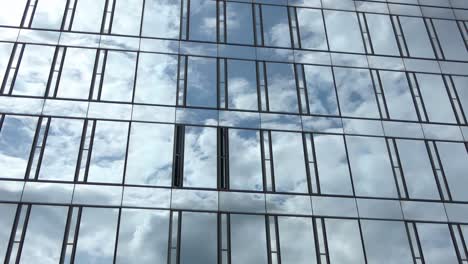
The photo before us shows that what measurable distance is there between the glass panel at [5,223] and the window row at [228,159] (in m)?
1.56

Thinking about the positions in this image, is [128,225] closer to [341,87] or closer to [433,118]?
[341,87]

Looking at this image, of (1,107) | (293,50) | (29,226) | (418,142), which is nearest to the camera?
(29,226)

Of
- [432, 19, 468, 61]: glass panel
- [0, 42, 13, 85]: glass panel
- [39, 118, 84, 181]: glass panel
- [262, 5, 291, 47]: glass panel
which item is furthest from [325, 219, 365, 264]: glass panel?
[0, 42, 13, 85]: glass panel

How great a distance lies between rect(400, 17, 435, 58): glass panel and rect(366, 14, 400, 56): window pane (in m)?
0.91

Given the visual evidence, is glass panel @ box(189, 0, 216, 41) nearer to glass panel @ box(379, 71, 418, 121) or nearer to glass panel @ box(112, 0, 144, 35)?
glass panel @ box(112, 0, 144, 35)

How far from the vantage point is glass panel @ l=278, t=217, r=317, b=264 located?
2270 cm

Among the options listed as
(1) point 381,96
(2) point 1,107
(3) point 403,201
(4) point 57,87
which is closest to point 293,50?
(1) point 381,96

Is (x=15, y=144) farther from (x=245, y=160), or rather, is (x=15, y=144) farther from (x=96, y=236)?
(x=245, y=160)

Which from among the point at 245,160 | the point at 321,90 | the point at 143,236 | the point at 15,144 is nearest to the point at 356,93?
the point at 321,90

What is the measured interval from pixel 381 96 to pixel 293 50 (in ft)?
18.8

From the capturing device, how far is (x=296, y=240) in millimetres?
23250

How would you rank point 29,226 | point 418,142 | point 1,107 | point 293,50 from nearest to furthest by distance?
point 29,226 < point 1,107 < point 418,142 < point 293,50

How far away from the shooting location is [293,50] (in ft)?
95.6

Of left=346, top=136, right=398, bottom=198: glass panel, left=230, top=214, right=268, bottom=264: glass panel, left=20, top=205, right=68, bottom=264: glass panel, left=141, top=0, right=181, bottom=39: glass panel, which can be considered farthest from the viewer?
left=141, top=0, right=181, bottom=39: glass panel
